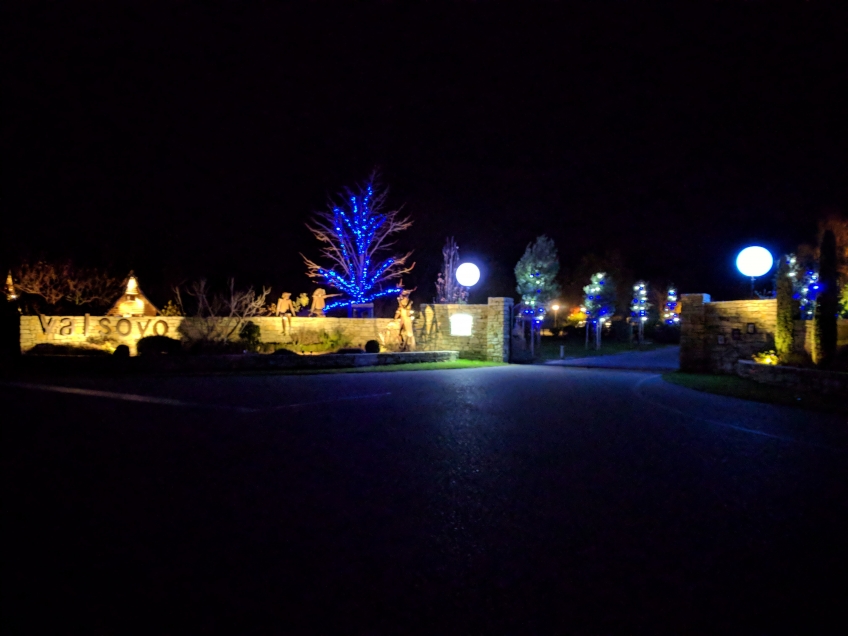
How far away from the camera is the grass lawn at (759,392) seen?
12.6m

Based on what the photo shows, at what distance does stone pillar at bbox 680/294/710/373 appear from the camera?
68.8 ft

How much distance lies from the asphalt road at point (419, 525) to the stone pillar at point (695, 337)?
11.3 m

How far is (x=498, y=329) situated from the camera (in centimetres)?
2630

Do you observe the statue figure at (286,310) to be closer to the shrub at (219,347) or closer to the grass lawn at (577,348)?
the shrub at (219,347)

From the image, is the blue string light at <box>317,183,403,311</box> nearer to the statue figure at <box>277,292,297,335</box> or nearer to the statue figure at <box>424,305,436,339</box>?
the statue figure at <box>277,292,297,335</box>

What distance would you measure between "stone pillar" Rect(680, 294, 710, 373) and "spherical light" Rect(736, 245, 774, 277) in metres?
2.63

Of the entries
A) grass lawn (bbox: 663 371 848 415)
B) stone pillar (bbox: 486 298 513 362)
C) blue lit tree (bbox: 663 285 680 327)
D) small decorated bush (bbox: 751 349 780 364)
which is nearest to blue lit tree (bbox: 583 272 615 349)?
blue lit tree (bbox: 663 285 680 327)

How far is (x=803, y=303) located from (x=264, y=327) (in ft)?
92.6

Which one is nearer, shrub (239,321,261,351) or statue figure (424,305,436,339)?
shrub (239,321,261,351)

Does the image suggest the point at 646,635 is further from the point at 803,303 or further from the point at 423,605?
the point at 803,303

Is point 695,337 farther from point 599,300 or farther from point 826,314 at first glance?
point 599,300

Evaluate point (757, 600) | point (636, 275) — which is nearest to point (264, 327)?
point (757, 600)

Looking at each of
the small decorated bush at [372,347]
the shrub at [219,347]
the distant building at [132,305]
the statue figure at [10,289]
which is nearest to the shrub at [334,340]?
the small decorated bush at [372,347]

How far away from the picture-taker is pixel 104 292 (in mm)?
36344
